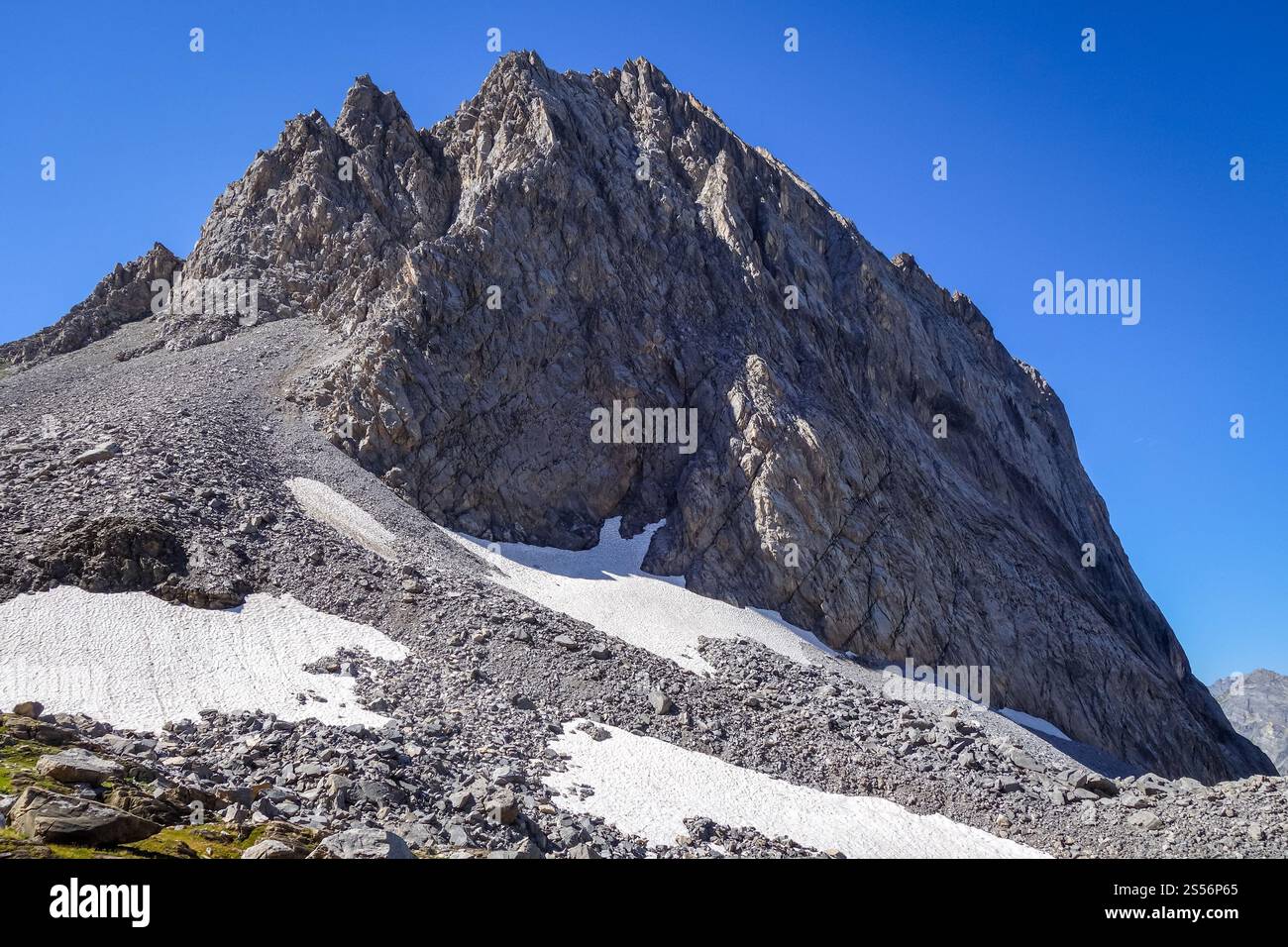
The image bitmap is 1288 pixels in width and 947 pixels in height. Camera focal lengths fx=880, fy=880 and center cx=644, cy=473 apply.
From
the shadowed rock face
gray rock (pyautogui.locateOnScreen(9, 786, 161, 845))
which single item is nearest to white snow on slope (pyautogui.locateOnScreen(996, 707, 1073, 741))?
the shadowed rock face

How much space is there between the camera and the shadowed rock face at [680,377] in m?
60.6

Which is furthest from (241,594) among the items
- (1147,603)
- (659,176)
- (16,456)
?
(1147,603)

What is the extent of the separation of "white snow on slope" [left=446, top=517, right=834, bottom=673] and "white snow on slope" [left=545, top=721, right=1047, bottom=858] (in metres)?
10.4

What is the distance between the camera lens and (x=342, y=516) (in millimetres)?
51219

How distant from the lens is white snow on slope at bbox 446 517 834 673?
164ft

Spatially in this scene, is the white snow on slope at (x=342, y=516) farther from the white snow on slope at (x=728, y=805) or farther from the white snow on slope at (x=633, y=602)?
the white snow on slope at (x=728, y=805)

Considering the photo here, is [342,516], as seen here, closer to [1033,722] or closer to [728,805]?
[728,805]

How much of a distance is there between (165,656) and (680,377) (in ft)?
143

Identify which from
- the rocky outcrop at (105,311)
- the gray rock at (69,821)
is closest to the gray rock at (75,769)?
the gray rock at (69,821)

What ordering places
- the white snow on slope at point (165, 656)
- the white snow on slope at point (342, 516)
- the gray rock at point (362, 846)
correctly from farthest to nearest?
the white snow on slope at point (342, 516), the white snow on slope at point (165, 656), the gray rock at point (362, 846)

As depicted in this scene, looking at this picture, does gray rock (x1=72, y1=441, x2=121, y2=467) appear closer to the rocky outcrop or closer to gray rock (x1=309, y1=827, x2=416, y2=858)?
the rocky outcrop

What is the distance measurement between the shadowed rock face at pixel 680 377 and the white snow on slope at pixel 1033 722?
131 centimetres

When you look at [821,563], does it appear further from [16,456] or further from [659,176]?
[16,456]
